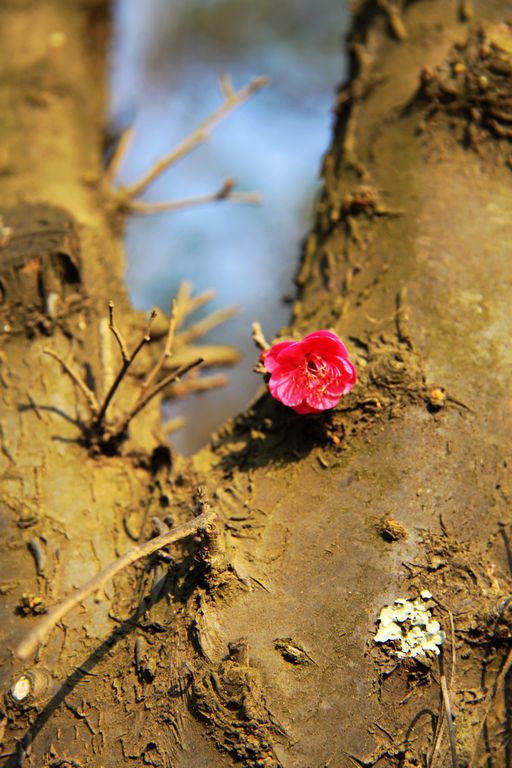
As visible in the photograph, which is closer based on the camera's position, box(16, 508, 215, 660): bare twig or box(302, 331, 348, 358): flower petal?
box(16, 508, 215, 660): bare twig

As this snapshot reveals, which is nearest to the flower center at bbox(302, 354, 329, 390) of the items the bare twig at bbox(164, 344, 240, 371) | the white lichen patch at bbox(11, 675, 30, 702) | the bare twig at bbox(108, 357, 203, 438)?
the bare twig at bbox(108, 357, 203, 438)

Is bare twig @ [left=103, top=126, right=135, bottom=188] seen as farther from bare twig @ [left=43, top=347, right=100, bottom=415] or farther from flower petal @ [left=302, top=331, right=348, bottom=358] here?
flower petal @ [left=302, top=331, right=348, bottom=358]

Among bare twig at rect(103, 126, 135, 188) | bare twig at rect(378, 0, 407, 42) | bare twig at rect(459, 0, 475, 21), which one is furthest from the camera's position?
bare twig at rect(103, 126, 135, 188)

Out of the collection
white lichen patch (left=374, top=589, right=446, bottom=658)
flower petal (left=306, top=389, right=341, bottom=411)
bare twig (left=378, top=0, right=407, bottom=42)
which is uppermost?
bare twig (left=378, top=0, right=407, bottom=42)

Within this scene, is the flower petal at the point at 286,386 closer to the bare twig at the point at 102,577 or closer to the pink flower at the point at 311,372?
the pink flower at the point at 311,372

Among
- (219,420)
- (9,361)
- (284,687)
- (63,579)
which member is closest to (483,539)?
(284,687)

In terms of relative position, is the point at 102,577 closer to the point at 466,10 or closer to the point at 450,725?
the point at 450,725
